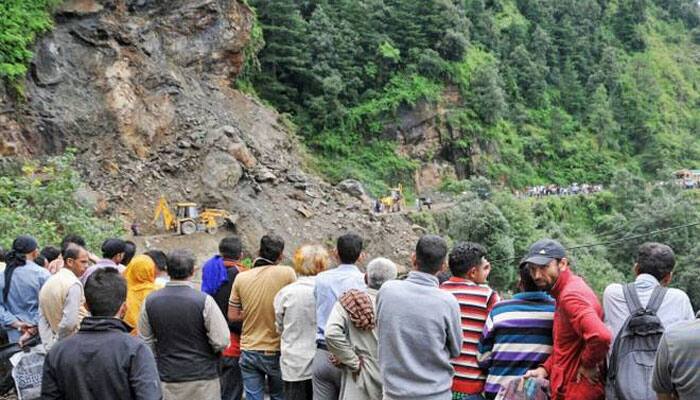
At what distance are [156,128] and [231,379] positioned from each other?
19256 mm

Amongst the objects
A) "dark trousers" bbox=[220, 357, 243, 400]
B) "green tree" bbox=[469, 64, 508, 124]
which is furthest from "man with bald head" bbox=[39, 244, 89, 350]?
"green tree" bbox=[469, 64, 508, 124]

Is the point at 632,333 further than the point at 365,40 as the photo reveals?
No

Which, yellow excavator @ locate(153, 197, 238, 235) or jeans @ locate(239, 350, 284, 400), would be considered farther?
yellow excavator @ locate(153, 197, 238, 235)

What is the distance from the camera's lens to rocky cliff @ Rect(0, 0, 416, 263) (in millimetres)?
20781

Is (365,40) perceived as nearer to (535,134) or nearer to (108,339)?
(535,134)

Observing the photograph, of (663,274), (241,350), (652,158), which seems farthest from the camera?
(652,158)

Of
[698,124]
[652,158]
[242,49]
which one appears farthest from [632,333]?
[698,124]

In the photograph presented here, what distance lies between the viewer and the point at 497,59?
50.5 meters

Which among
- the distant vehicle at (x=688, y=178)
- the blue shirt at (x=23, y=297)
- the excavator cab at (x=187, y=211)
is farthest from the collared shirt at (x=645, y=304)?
the distant vehicle at (x=688, y=178)

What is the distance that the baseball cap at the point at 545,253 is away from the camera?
3.33 m

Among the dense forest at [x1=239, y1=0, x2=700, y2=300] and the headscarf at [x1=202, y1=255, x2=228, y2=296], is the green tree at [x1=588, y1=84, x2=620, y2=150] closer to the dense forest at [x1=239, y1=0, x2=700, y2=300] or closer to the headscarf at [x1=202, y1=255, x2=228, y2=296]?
the dense forest at [x1=239, y1=0, x2=700, y2=300]

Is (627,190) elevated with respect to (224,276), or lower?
lower

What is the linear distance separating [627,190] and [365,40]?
20967mm

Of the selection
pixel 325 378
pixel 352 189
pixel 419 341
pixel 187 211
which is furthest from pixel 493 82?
pixel 419 341
